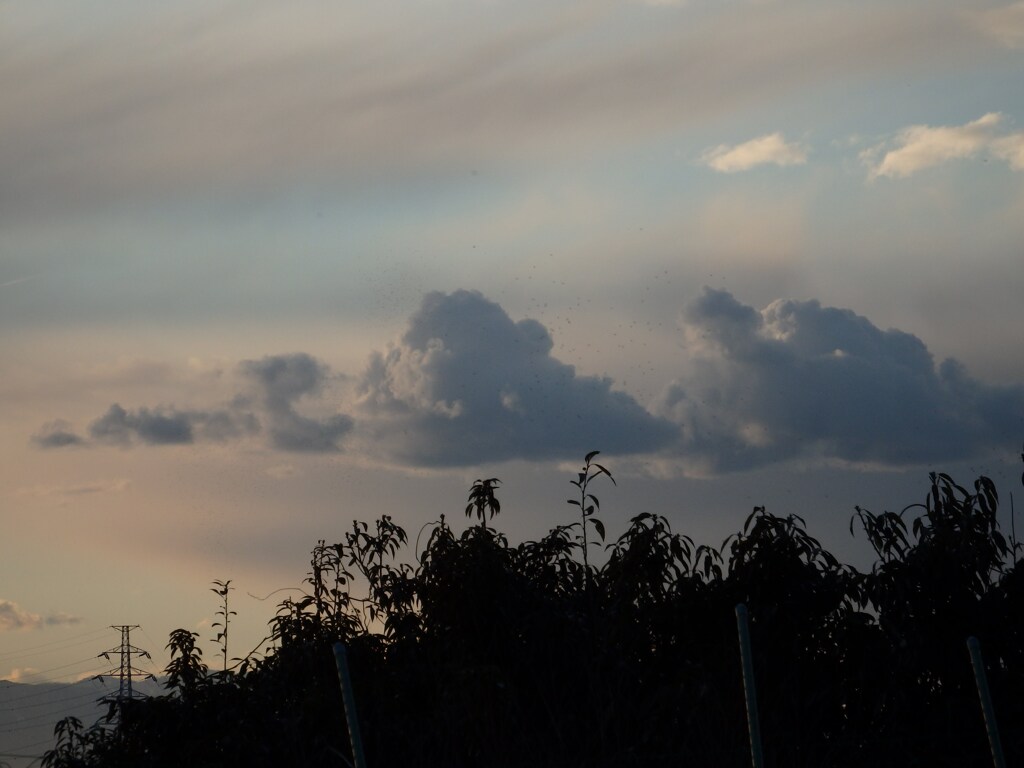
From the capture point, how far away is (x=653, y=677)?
41.1ft

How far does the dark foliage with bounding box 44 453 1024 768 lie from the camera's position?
1155 cm

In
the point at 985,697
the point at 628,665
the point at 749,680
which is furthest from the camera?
the point at 628,665

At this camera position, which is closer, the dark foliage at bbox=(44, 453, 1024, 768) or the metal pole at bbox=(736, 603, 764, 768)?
the metal pole at bbox=(736, 603, 764, 768)

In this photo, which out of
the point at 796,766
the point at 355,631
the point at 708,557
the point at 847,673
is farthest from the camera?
the point at 355,631

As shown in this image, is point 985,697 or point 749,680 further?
point 985,697

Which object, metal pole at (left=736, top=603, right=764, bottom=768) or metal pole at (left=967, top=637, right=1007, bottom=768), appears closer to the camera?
metal pole at (left=736, top=603, right=764, bottom=768)

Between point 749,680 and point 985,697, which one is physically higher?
point 749,680

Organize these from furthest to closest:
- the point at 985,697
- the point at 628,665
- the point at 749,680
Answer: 1. the point at 628,665
2. the point at 985,697
3. the point at 749,680

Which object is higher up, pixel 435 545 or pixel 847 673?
pixel 435 545

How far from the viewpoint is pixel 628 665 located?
1212 centimetres

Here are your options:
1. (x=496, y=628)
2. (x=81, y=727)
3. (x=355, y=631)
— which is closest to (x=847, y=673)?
(x=496, y=628)

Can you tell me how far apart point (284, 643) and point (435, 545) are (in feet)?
6.16

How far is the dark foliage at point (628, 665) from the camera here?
37.9 feet

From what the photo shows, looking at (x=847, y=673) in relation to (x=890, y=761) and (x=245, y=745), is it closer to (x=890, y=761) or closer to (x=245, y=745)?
(x=890, y=761)
